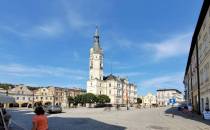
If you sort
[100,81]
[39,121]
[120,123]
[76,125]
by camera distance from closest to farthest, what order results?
[39,121], [76,125], [120,123], [100,81]

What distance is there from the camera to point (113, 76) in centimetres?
18925

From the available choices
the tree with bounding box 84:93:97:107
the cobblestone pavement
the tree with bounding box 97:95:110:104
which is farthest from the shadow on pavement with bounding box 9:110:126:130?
the tree with bounding box 97:95:110:104

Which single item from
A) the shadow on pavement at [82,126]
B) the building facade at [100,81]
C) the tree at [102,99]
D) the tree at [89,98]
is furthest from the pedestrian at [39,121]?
the building facade at [100,81]

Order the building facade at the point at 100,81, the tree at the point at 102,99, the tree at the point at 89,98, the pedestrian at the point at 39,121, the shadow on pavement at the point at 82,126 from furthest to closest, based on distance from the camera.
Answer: the building facade at the point at 100,81, the tree at the point at 102,99, the tree at the point at 89,98, the shadow on pavement at the point at 82,126, the pedestrian at the point at 39,121

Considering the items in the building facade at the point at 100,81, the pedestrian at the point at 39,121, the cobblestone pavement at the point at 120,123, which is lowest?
the cobblestone pavement at the point at 120,123

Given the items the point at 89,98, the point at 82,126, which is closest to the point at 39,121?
the point at 82,126

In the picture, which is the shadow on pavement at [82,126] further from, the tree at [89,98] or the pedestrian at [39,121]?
the tree at [89,98]

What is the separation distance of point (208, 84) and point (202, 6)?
282 inches

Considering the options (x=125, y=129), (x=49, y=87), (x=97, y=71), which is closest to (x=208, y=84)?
(x=125, y=129)

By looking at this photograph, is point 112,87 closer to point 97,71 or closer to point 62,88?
point 97,71

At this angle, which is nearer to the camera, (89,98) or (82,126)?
(82,126)

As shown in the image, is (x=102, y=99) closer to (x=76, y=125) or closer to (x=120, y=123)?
(x=120, y=123)

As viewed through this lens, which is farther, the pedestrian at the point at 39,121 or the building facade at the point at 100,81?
the building facade at the point at 100,81

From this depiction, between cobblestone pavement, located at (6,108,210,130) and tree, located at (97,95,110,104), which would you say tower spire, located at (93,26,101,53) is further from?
cobblestone pavement, located at (6,108,210,130)
